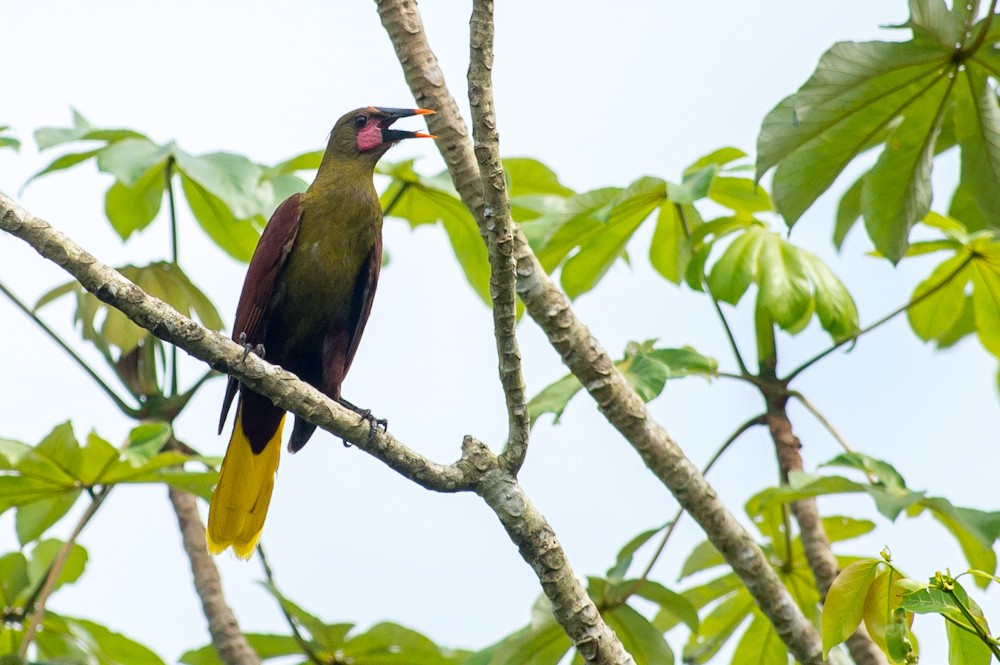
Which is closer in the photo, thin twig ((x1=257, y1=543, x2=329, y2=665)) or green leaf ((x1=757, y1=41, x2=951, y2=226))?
green leaf ((x1=757, y1=41, x2=951, y2=226))

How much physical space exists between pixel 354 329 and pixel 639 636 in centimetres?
147

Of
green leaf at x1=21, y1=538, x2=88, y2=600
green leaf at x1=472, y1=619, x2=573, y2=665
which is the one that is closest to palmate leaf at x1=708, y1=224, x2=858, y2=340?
green leaf at x1=472, y1=619, x2=573, y2=665

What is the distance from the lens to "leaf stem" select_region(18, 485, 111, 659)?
10.3 ft

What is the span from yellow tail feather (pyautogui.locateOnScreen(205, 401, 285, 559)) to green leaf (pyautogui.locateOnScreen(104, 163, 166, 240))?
0.77 m

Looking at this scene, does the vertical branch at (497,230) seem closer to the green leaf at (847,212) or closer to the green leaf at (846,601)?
the green leaf at (846,601)

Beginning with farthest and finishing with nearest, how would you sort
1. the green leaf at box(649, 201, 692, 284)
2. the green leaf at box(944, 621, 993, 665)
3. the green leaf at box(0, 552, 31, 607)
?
the green leaf at box(649, 201, 692, 284) → the green leaf at box(0, 552, 31, 607) → the green leaf at box(944, 621, 993, 665)

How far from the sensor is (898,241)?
10.8 ft

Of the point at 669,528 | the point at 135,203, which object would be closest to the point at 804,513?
the point at 669,528

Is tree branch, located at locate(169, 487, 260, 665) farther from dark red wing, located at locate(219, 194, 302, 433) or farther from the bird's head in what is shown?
the bird's head

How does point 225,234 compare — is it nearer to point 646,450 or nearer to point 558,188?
point 558,188

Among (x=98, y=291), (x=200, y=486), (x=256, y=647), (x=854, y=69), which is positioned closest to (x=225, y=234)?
(x=200, y=486)

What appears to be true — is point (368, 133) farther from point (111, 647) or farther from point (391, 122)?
point (111, 647)

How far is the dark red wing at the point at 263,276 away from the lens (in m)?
3.81

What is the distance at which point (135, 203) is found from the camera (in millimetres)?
3975
